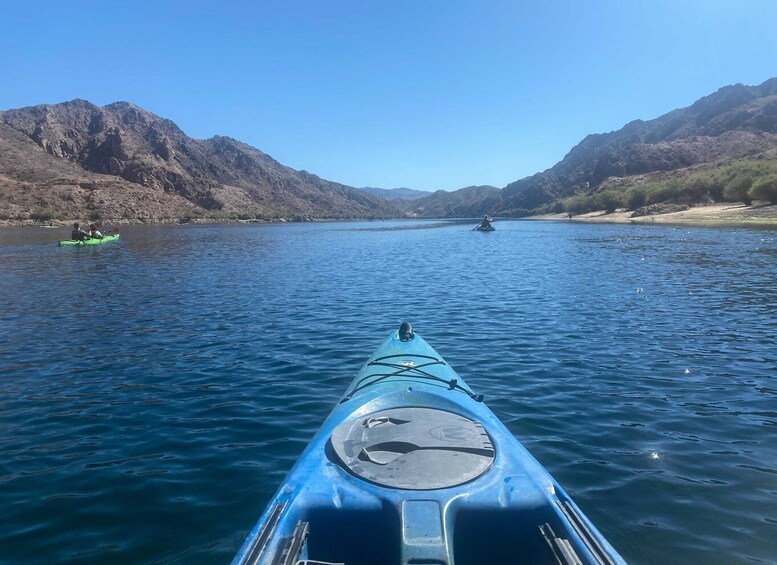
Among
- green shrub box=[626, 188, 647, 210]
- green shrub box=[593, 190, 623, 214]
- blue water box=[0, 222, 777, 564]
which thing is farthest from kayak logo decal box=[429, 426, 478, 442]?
green shrub box=[593, 190, 623, 214]

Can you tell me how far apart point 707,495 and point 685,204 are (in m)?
91.0

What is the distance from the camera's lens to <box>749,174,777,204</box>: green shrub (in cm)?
5848

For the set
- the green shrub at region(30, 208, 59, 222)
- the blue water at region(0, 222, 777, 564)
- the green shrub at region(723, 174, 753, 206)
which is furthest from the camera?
the green shrub at region(30, 208, 59, 222)

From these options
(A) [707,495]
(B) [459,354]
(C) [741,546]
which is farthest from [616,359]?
Answer: (C) [741,546]

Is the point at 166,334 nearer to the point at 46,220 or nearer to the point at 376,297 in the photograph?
the point at 376,297

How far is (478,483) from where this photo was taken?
160 inches

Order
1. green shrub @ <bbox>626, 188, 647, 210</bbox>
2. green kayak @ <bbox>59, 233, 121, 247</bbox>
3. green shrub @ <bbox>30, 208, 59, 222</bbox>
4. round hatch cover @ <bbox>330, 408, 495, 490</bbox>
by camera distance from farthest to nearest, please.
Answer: green shrub @ <bbox>626, 188, 647, 210</bbox>
green shrub @ <bbox>30, 208, 59, 222</bbox>
green kayak @ <bbox>59, 233, 121, 247</bbox>
round hatch cover @ <bbox>330, 408, 495, 490</bbox>

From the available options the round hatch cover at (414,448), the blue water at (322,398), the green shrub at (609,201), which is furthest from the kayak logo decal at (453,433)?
the green shrub at (609,201)

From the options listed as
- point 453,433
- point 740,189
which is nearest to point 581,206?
point 740,189

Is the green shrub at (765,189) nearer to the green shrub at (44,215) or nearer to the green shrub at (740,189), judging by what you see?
the green shrub at (740,189)

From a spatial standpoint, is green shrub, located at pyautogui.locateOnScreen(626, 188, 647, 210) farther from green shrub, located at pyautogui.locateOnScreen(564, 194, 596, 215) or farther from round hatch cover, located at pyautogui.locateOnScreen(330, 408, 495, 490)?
round hatch cover, located at pyautogui.locateOnScreen(330, 408, 495, 490)

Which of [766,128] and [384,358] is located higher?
[766,128]

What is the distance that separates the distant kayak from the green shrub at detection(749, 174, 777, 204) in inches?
2824

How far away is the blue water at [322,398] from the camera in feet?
16.7
